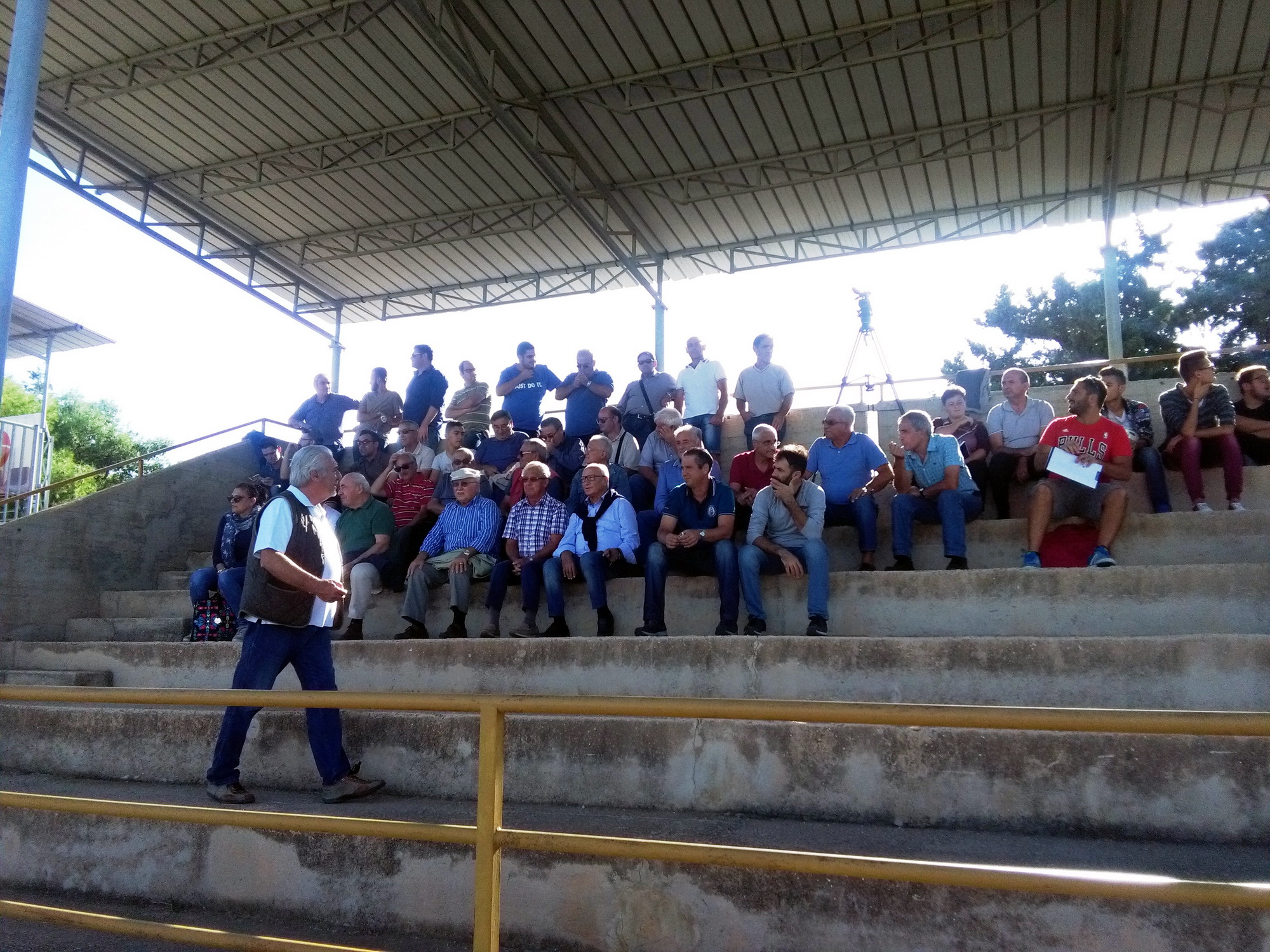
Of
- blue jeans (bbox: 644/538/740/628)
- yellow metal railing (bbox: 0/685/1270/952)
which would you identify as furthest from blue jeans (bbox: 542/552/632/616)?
yellow metal railing (bbox: 0/685/1270/952)

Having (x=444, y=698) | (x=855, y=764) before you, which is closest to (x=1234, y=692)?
(x=855, y=764)

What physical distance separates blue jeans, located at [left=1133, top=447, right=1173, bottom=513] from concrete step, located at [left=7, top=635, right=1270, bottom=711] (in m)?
2.65

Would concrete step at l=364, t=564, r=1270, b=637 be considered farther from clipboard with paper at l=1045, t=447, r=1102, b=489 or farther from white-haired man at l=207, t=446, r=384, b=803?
white-haired man at l=207, t=446, r=384, b=803

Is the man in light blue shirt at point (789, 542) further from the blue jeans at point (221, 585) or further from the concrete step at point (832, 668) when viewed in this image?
the blue jeans at point (221, 585)

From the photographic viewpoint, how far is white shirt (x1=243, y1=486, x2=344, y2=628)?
4328 millimetres

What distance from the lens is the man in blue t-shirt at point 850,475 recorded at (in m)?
6.28

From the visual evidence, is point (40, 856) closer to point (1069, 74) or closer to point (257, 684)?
point (257, 684)

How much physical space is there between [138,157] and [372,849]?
13.7 metres

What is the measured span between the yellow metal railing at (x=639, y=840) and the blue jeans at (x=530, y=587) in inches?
122

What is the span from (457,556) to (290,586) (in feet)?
7.45

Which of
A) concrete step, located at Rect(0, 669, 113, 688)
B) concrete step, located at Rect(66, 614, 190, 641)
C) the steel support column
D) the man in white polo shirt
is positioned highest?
the steel support column

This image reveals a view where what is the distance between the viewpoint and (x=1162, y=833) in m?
3.47

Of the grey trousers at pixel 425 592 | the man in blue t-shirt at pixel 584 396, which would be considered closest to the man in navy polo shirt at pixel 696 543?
the grey trousers at pixel 425 592

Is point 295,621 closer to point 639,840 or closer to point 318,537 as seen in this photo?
point 318,537
